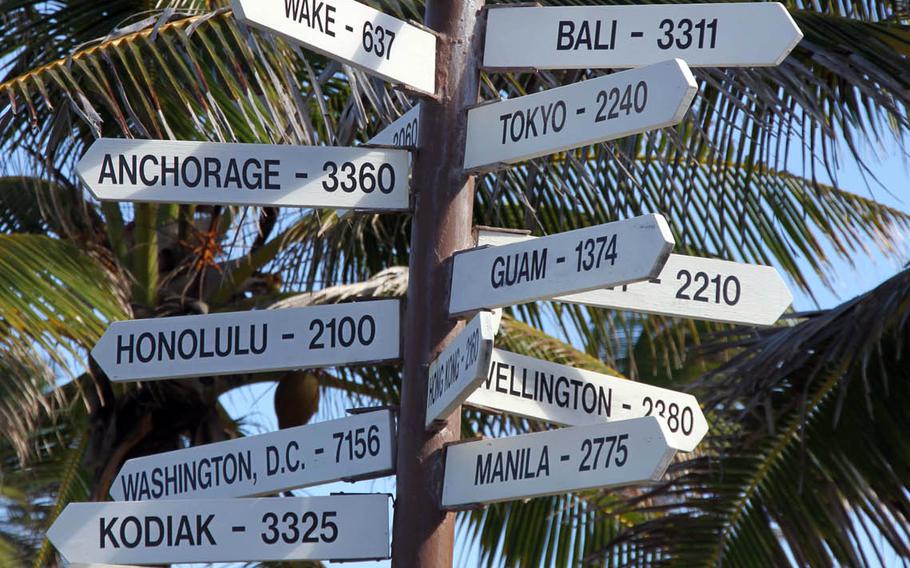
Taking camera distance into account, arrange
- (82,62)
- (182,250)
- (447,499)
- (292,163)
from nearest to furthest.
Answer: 1. (447,499)
2. (292,163)
3. (82,62)
4. (182,250)

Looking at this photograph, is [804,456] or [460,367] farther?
[804,456]

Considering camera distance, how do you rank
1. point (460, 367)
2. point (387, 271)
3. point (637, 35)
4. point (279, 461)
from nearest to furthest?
point (460, 367), point (637, 35), point (279, 461), point (387, 271)

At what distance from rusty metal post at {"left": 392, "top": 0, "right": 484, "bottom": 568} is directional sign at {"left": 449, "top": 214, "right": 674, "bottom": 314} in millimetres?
88

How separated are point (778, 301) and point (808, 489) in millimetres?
2424

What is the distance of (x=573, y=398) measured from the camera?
10.9 feet

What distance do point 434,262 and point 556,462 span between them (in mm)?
628

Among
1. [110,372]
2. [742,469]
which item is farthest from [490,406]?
[742,469]

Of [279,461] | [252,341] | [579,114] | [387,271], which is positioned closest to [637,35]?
[579,114]

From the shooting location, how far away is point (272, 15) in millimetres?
3115

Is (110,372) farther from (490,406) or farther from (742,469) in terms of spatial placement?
(742,469)

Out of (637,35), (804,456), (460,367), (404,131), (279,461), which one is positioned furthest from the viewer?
(804,456)

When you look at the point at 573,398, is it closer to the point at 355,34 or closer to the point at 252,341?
the point at 252,341

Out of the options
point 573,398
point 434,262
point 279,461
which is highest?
point 434,262

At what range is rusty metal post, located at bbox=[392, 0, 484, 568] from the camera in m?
3.21
